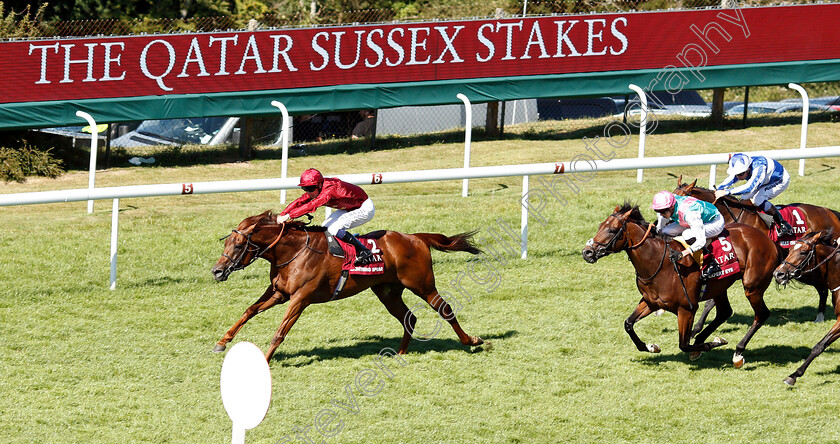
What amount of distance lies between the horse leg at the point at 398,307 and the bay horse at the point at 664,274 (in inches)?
60.9

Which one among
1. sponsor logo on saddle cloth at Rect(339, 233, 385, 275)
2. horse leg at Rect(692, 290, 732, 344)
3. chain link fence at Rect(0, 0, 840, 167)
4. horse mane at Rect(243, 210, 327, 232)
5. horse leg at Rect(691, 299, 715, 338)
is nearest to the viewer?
horse mane at Rect(243, 210, 327, 232)

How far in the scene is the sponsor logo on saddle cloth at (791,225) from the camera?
354 inches

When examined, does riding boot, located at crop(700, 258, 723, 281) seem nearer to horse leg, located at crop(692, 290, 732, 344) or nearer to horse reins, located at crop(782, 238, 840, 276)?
horse leg, located at crop(692, 290, 732, 344)

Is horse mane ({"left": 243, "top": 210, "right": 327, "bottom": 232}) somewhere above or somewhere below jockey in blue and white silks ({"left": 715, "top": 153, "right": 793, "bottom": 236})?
below

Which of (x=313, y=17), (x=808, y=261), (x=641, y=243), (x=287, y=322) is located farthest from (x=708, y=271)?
(x=313, y=17)

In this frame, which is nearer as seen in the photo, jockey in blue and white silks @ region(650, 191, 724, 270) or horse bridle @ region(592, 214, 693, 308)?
horse bridle @ region(592, 214, 693, 308)

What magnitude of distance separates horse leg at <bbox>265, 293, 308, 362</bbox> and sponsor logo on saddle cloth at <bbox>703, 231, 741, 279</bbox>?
315cm

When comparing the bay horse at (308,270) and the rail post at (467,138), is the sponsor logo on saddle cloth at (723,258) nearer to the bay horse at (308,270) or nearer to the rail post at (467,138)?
the bay horse at (308,270)

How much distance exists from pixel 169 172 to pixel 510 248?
18.7 ft

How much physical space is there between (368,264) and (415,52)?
21.0ft

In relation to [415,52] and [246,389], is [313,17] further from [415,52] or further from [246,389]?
[246,389]

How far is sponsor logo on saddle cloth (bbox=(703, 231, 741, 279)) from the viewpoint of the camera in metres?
7.83

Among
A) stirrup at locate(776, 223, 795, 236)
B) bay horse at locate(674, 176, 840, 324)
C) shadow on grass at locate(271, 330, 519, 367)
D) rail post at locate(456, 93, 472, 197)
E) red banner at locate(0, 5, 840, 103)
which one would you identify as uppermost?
red banner at locate(0, 5, 840, 103)

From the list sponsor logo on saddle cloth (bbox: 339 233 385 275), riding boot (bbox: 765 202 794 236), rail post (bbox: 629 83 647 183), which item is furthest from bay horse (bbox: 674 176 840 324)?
rail post (bbox: 629 83 647 183)
